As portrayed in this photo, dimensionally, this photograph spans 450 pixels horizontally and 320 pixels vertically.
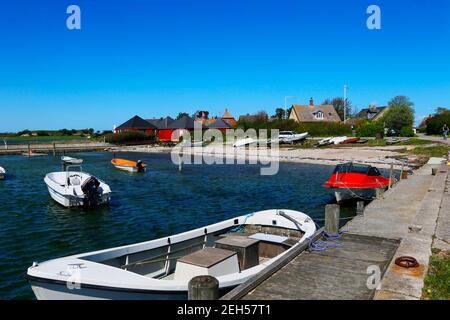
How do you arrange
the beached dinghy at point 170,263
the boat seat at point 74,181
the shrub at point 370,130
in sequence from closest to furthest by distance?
the beached dinghy at point 170,263, the boat seat at point 74,181, the shrub at point 370,130

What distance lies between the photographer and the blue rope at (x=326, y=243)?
10.2 m

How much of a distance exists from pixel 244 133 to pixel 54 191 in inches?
2460

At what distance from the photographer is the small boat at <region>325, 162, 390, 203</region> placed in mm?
21828

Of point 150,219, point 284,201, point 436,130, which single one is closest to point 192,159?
point 284,201

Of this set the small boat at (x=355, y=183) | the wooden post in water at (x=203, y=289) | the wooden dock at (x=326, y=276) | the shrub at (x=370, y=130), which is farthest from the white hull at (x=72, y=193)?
the shrub at (x=370, y=130)

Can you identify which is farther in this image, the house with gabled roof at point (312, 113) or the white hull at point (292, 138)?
the house with gabled roof at point (312, 113)

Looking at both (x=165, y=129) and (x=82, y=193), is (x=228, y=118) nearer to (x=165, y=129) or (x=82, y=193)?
(x=165, y=129)

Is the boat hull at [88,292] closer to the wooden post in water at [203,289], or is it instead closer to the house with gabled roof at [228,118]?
the wooden post in water at [203,289]

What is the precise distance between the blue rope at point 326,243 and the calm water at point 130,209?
8.12 metres

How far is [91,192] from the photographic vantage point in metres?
21.5

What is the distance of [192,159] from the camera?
59.5 meters

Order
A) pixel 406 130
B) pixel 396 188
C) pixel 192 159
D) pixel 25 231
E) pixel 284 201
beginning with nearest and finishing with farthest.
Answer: pixel 25 231 → pixel 396 188 → pixel 284 201 → pixel 192 159 → pixel 406 130

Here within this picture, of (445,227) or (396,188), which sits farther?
(396,188)

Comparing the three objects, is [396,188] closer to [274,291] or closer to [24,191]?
[274,291]
